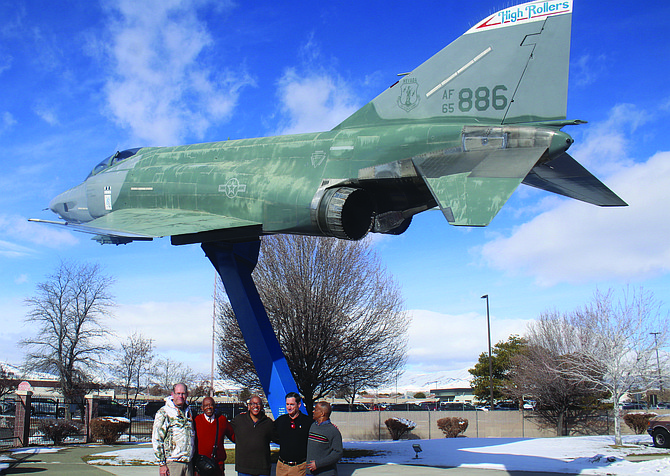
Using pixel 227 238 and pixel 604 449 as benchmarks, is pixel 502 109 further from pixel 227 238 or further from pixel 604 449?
pixel 604 449

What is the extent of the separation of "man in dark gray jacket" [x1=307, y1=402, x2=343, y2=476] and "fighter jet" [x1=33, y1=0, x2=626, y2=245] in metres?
3.36

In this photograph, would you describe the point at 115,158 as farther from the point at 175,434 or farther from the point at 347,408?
the point at 347,408

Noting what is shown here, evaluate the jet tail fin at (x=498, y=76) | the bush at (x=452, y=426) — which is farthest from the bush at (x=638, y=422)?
the jet tail fin at (x=498, y=76)

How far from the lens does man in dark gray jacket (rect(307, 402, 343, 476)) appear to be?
5.67m

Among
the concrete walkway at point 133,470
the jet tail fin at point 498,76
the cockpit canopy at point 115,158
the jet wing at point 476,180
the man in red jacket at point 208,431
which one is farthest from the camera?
the cockpit canopy at point 115,158

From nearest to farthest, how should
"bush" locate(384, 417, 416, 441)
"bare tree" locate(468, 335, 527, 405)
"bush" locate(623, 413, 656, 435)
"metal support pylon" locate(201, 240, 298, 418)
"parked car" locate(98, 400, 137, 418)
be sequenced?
"metal support pylon" locate(201, 240, 298, 418), "bush" locate(384, 417, 416, 441), "bush" locate(623, 413, 656, 435), "parked car" locate(98, 400, 137, 418), "bare tree" locate(468, 335, 527, 405)

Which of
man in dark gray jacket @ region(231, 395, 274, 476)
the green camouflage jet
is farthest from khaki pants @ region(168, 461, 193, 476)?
the green camouflage jet

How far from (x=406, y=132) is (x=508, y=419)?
72.1 ft

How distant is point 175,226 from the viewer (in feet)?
33.2

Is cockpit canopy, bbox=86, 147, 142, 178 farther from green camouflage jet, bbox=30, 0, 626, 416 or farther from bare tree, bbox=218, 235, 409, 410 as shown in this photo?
bare tree, bbox=218, 235, 409, 410

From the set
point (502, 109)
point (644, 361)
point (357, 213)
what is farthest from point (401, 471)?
point (644, 361)

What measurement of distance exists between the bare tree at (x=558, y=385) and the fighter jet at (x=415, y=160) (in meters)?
18.6

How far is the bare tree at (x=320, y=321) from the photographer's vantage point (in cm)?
1789

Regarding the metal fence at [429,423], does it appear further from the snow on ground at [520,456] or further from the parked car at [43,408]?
the snow on ground at [520,456]
